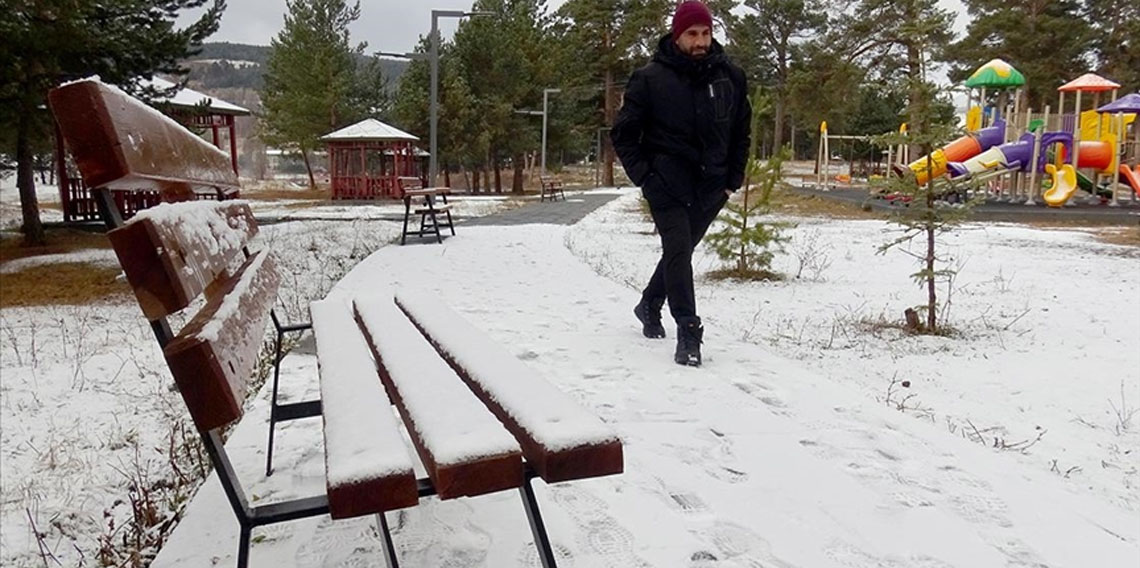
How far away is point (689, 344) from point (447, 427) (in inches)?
102

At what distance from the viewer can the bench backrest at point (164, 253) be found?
1.28 meters

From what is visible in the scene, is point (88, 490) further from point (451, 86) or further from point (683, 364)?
point (451, 86)

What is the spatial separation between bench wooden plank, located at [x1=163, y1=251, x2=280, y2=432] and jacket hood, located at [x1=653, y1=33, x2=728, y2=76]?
8.33ft

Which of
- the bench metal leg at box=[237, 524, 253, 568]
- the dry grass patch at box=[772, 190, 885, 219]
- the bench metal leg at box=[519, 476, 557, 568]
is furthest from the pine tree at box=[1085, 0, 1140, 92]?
the bench metal leg at box=[237, 524, 253, 568]

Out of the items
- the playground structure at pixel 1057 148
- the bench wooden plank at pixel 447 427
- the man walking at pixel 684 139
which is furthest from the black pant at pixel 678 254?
the playground structure at pixel 1057 148

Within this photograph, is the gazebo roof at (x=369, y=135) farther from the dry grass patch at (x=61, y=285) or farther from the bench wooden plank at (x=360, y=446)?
the bench wooden plank at (x=360, y=446)

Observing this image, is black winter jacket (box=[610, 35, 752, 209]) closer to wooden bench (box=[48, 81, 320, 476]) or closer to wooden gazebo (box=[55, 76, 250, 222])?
wooden bench (box=[48, 81, 320, 476])

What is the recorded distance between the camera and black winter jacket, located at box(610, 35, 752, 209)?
3.71 meters

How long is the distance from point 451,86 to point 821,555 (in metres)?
30.7

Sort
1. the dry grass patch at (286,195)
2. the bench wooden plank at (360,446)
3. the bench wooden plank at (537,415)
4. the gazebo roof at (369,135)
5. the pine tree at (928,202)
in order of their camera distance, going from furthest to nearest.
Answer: the dry grass patch at (286,195)
the gazebo roof at (369,135)
the pine tree at (928,202)
the bench wooden plank at (537,415)
the bench wooden plank at (360,446)

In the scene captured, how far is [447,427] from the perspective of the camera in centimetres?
142

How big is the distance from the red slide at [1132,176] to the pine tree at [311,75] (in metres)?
30.7

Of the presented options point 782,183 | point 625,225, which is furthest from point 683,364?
point 625,225

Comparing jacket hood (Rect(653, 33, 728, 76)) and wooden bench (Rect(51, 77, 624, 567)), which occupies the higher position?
jacket hood (Rect(653, 33, 728, 76))
